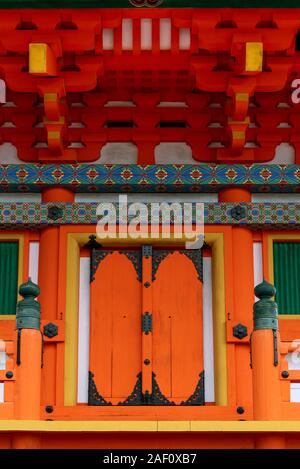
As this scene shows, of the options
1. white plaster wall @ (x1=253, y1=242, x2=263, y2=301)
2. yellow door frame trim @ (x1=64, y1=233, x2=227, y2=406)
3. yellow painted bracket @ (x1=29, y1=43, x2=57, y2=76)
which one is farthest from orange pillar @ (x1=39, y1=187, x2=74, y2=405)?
white plaster wall @ (x1=253, y1=242, x2=263, y2=301)

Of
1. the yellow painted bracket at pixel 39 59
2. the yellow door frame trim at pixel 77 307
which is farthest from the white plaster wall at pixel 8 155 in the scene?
the yellow painted bracket at pixel 39 59

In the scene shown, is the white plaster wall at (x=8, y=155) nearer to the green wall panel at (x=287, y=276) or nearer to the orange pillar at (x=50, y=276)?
the orange pillar at (x=50, y=276)

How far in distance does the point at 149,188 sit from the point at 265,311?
2394 mm

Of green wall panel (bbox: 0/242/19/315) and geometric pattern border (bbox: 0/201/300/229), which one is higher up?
geometric pattern border (bbox: 0/201/300/229)

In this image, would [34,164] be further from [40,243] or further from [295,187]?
[295,187]

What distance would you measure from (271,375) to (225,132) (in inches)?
119

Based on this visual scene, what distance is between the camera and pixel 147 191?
12.4m

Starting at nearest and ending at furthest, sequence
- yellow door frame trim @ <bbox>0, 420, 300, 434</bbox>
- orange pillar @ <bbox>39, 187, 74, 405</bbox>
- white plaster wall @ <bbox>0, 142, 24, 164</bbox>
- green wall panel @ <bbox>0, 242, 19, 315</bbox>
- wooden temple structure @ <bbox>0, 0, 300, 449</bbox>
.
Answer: yellow door frame trim @ <bbox>0, 420, 300, 434</bbox>, wooden temple structure @ <bbox>0, 0, 300, 449</bbox>, orange pillar @ <bbox>39, 187, 74, 405</bbox>, green wall panel @ <bbox>0, 242, 19, 315</bbox>, white plaster wall @ <bbox>0, 142, 24, 164</bbox>

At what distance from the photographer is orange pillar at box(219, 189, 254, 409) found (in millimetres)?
11750

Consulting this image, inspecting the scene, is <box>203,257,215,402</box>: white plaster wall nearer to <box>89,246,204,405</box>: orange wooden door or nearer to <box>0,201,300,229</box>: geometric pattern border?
<box>89,246,204,405</box>: orange wooden door

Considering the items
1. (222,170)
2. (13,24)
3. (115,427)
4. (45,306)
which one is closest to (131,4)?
(13,24)

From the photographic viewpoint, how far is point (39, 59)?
37.2 feet

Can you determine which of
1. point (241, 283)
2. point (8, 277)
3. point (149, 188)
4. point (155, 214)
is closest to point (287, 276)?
point (241, 283)

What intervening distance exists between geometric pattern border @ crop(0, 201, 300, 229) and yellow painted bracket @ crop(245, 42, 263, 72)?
5.02 feet
